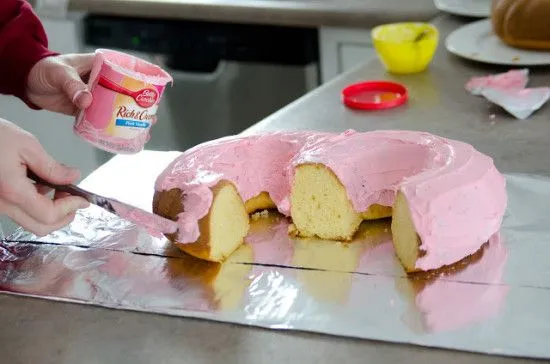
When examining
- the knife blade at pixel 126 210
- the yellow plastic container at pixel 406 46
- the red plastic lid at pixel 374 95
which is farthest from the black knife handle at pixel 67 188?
the yellow plastic container at pixel 406 46

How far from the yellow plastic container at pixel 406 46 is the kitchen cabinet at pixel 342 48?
14.8 inches

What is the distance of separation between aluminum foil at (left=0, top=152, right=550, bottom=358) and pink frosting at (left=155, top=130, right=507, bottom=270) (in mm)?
38

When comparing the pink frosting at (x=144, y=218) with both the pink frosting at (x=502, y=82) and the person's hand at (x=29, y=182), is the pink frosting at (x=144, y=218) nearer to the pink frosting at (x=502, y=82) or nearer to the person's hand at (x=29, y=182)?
the person's hand at (x=29, y=182)

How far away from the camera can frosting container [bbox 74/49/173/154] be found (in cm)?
116

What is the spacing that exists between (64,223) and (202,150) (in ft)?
0.71

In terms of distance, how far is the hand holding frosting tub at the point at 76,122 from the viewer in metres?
1.10

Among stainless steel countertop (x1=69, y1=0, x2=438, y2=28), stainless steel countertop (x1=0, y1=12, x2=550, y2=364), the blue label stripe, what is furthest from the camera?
stainless steel countertop (x1=69, y1=0, x2=438, y2=28)

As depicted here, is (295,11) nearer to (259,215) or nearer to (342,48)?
(342,48)

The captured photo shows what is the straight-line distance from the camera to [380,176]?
1.19 metres

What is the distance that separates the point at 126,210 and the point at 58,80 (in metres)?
0.29

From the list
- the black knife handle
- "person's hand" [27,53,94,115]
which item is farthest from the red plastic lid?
the black knife handle

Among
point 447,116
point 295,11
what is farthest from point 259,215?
point 295,11

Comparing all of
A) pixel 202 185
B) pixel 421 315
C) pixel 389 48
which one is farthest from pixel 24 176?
pixel 389 48

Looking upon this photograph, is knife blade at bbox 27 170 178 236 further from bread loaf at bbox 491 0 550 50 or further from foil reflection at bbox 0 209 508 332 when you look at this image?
bread loaf at bbox 491 0 550 50
